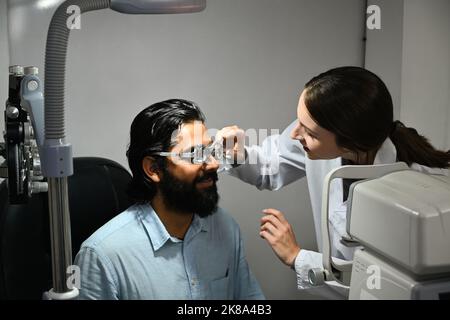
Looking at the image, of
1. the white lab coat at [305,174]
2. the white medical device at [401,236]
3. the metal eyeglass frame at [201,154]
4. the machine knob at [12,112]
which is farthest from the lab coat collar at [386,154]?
the machine knob at [12,112]

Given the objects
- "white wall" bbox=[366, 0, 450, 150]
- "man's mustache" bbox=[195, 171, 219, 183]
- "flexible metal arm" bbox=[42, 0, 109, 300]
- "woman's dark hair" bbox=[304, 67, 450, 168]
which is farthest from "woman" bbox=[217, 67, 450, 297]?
"flexible metal arm" bbox=[42, 0, 109, 300]

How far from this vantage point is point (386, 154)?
1.19 m

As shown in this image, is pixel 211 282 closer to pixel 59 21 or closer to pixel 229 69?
pixel 229 69

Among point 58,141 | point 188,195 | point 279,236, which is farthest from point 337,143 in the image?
point 58,141

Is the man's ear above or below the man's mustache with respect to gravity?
above

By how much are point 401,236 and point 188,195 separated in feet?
1.88

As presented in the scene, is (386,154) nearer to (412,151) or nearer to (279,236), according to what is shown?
(412,151)

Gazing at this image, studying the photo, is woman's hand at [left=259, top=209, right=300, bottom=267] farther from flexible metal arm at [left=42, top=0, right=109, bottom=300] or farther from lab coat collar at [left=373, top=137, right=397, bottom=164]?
flexible metal arm at [left=42, top=0, right=109, bottom=300]

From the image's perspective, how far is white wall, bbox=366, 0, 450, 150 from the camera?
1495 mm

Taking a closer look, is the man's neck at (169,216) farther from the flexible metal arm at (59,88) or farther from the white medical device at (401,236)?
the white medical device at (401,236)

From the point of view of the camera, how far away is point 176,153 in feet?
3.78

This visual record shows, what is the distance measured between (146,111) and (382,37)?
28.8 inches

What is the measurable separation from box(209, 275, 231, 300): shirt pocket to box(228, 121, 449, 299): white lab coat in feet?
0.57

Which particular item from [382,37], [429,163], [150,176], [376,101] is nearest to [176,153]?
[150,176]
